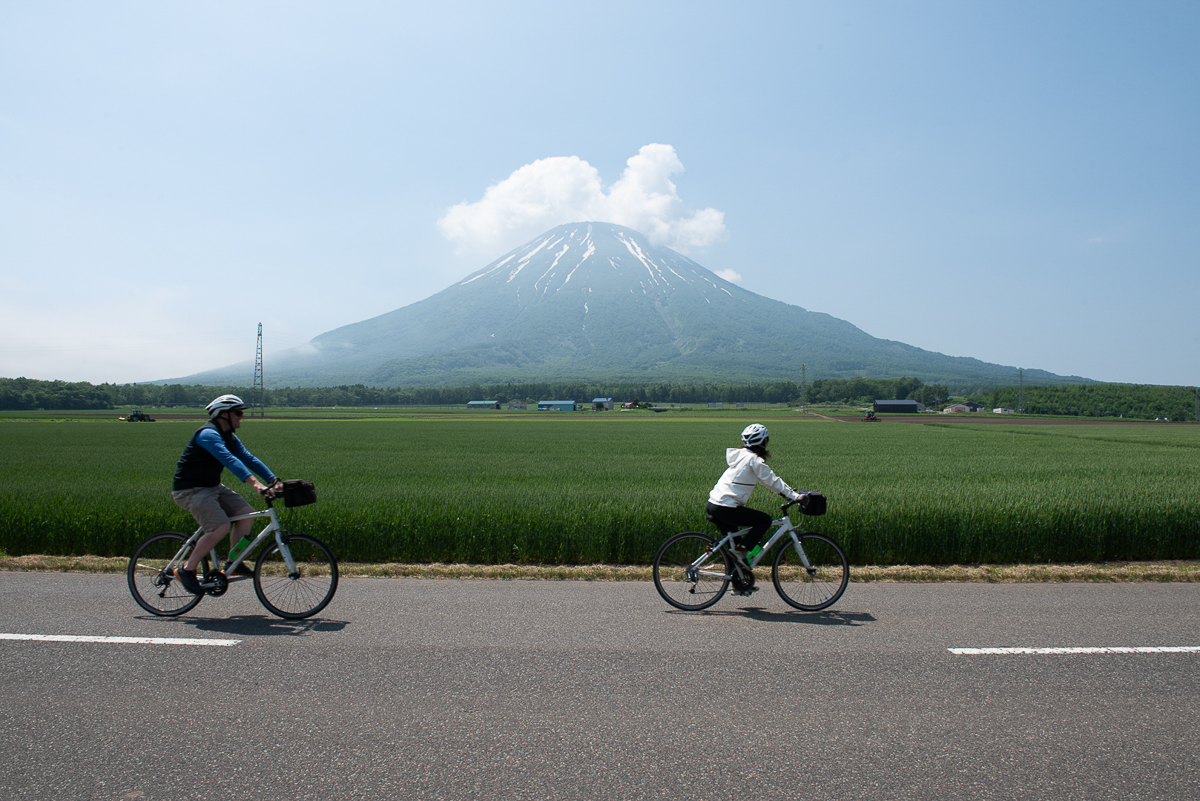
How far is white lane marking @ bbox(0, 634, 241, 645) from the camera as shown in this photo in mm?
5758

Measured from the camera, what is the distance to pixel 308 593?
670 centimetres

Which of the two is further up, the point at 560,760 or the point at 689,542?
the point at 689,542

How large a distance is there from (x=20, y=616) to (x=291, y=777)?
16.0 ft

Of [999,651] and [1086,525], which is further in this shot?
[1086,525]

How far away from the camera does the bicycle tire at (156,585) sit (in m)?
6.66

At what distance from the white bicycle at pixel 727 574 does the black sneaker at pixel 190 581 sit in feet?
15.2

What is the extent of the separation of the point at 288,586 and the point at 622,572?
13.7ft

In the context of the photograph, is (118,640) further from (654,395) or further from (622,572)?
(654,395)

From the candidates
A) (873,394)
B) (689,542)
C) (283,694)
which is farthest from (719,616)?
(873,394)

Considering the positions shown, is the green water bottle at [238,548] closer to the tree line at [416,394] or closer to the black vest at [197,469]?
the black vest at [197,469]

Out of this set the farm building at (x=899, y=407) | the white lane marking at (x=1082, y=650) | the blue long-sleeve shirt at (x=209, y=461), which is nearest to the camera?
the white lane marking at (x=1082, y=650)

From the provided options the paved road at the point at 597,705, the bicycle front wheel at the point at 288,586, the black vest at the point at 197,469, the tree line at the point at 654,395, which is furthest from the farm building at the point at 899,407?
the black vest at the point at 197,469

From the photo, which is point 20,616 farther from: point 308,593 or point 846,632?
point 846,632

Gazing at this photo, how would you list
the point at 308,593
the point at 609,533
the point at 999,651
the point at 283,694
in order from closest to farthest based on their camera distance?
the point at 283,694 < the point at 999,651 < the point at 308,593 < the point at 609,533
